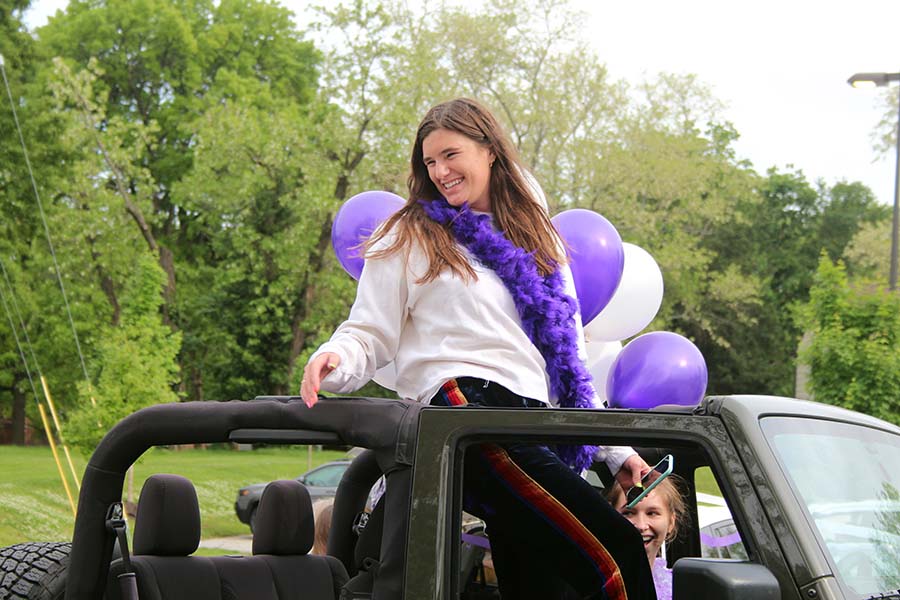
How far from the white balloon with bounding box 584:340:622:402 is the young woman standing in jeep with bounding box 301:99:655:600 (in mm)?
2805

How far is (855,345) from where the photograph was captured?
14.9m

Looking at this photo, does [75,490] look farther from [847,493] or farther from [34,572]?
[847,493]

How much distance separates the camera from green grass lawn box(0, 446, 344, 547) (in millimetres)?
12141

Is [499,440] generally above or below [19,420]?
above

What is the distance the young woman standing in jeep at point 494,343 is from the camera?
2273 mm

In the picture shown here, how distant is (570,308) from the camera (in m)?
2.75

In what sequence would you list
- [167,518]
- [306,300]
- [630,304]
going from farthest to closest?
[306,300]
[630,304]
[167,518]

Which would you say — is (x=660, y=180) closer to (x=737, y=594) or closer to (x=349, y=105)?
(x=349, y=105)

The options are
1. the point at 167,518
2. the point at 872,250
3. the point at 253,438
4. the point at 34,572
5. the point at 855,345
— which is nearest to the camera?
the point at 253,438

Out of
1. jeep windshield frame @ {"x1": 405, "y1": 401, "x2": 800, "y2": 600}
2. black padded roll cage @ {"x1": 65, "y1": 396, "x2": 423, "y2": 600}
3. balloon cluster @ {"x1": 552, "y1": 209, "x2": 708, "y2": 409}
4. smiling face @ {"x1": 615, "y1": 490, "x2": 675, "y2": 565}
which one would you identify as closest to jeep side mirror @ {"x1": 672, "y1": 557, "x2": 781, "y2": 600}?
jeep windshield frame @ {"x1": 405, "y1": 401, "x2": 800, "y2": 600}

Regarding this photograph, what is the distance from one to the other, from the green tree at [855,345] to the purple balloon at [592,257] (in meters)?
10.5

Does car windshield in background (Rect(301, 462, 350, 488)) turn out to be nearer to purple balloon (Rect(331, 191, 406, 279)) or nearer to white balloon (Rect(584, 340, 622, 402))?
white balloon (Rect(584, 340, 622, 402))

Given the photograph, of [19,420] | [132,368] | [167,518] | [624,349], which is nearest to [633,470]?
[167,518]

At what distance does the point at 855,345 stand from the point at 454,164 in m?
13.1
